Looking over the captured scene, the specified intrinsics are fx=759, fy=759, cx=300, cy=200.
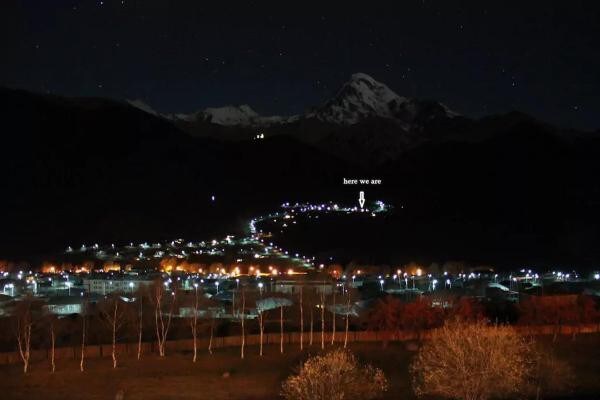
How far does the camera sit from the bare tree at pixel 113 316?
24.4 m

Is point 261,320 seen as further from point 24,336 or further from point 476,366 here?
point 476,366

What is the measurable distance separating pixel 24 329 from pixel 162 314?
6209 millimetres

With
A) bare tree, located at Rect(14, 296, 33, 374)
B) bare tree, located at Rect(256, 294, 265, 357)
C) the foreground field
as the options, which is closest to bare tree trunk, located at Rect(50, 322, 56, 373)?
the foreground field

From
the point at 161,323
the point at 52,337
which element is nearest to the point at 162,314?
the point at 161,323

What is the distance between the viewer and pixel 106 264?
52688 millimetres

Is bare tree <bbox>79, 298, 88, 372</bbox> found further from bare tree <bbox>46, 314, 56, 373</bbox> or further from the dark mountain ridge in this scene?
the dark mountain ridge

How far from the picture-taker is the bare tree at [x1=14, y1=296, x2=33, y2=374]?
22.5 metres

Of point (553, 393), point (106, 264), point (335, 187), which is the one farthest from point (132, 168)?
point (553, 393)

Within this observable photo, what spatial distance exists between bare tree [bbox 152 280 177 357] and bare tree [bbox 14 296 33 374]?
400 cm

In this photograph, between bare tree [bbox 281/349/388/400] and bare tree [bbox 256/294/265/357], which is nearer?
bare tree [bbox 281/349/388/400]

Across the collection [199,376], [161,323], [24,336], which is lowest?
[199,376]

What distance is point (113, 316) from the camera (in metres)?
27.2

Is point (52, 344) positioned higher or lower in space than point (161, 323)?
lower

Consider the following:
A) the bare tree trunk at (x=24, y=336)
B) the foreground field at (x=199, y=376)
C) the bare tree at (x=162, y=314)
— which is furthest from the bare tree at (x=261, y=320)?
the bare tree trunk at (x=24, y=336)
